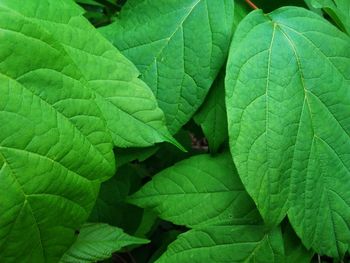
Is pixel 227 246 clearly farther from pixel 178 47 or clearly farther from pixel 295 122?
pixel 178 47

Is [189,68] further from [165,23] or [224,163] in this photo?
[224,163]

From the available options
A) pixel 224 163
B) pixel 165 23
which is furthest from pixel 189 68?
pixel 224 163

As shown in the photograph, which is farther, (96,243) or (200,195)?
(200,195)

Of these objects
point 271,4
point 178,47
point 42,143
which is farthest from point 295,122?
point 42,143

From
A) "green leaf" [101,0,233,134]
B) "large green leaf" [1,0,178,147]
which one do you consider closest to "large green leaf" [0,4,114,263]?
"large green leaf" [1,0,178,147]

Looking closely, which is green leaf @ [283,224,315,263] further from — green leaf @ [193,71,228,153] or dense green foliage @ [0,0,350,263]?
green leaf @ [193,71,228,153]

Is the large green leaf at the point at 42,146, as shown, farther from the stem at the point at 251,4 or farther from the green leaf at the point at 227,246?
the stem at the point at 251,4
